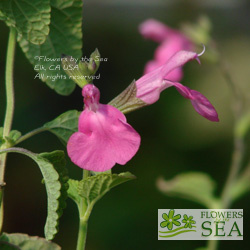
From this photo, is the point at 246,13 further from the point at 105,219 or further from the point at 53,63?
the point at 53,63

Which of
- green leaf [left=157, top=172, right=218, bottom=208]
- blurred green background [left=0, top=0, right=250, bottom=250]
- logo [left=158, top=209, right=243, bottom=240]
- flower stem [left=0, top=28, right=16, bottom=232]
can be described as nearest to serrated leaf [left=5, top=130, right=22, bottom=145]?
flower stem [left=0, top=28, right=16, bottom=232]

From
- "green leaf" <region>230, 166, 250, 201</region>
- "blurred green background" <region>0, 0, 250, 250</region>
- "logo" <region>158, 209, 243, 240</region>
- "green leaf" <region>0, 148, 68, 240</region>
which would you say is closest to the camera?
"green leaf" <region>0, 148, 68, 240</region>

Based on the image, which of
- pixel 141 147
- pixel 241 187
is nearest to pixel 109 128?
pixel 241 187

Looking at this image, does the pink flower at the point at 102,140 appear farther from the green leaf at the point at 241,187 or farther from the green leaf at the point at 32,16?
the green leaf at the point at 241,187

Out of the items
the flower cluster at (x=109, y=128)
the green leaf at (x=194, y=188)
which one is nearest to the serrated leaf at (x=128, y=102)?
the flower cluster at (x=109, y=128)

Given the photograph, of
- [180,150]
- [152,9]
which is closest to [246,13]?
[152,9]

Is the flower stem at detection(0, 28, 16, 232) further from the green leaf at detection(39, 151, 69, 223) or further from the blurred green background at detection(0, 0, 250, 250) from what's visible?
the blurred green background at detection(0, 0, 250, 250)
